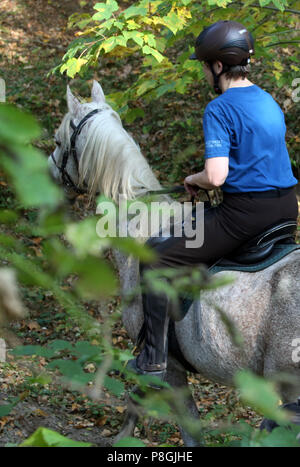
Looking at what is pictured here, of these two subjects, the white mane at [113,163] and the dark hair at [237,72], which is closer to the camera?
the dark hair at [237,72]

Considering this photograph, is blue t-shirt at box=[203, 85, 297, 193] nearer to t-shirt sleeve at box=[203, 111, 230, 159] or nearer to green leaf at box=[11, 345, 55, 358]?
t-shirt sleeve at box=[203, 111, 230, 159]

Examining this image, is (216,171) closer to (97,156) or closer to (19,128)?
(97,156)

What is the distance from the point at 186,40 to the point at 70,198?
838 centimetres

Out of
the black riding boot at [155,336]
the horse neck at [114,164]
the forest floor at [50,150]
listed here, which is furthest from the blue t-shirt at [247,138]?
the black riding boot at [155,336]

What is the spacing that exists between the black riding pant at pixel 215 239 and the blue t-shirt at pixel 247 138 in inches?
3.7

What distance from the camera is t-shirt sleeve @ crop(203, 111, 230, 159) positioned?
127 inches

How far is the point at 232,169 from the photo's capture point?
3.36m

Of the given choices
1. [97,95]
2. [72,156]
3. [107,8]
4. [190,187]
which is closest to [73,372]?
[190,187]

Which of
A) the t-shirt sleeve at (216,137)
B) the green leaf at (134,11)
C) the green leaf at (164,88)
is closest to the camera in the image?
the t-shirt sleeve at (216,137)

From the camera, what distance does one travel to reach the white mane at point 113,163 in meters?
3.89

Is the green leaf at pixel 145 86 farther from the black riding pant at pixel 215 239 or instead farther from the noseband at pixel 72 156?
the black riding pant at pixel 215 239

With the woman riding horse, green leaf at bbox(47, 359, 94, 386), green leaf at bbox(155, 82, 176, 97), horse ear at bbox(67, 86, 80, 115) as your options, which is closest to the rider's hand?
the woman riding horse

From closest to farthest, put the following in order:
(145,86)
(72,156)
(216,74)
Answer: (216,74) < (72,156) < (145,86)

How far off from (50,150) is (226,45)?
259 inches
